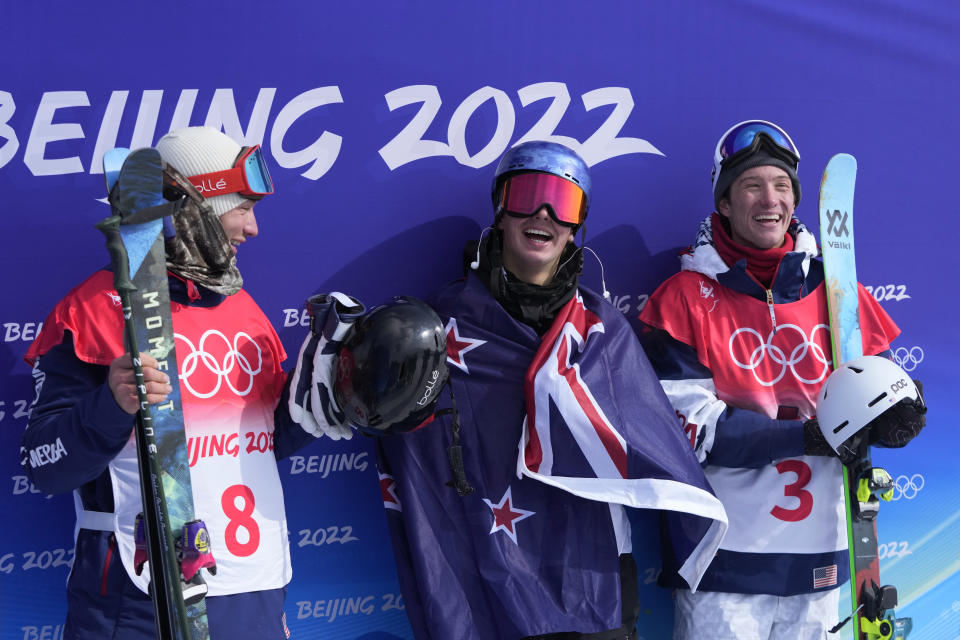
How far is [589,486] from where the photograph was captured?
2611mm

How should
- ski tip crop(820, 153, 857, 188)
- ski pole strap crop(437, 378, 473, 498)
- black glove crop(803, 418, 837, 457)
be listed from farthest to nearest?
1. ski tip crop(820, 153, 857, 188)
2. black glove crop(803, 418, 837, 457)
3. ski pole strap crop(437, 378, 473, 498)

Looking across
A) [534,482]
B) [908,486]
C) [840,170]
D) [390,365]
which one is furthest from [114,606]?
[908,486]

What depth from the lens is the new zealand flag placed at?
103 inches

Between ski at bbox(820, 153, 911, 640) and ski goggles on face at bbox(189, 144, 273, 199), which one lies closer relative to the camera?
ski goggles on face at bbox(189, 144, 273, 199)

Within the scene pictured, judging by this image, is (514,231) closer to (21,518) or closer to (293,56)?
(293,56)

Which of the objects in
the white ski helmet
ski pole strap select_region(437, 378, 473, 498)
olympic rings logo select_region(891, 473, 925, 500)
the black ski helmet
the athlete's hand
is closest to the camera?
the athlete's hand

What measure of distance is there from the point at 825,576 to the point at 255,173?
208 cm

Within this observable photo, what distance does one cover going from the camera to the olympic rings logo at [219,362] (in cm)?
230

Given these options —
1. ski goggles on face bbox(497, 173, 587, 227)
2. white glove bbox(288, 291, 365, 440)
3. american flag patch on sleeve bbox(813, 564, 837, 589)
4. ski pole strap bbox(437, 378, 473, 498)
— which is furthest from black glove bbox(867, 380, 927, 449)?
white glove bbox(288, 291, 365, 440)

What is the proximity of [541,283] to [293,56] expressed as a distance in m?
1.05

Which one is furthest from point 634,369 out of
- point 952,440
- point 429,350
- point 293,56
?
point 952,440

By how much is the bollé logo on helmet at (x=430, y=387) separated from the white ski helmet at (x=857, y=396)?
4.02 ft

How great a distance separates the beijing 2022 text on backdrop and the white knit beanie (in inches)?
20.3

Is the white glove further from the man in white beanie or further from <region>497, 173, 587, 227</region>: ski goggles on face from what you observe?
<region>497, 173, 587, 227</region>: ski goggles on face
